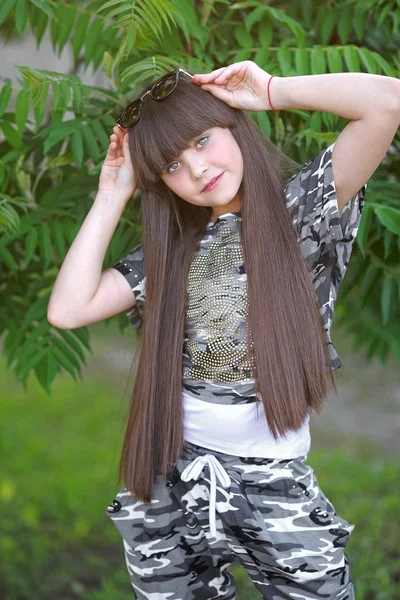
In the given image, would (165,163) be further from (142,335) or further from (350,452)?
(350,452)

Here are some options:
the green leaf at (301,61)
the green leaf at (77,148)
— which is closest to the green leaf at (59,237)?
the green leaf at (77,148)

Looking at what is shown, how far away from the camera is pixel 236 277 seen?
75.8 inches

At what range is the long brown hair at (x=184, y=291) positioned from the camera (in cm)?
185

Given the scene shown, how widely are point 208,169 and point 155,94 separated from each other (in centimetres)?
22

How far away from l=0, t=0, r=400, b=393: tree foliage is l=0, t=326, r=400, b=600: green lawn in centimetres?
57

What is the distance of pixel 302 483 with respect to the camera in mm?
1904

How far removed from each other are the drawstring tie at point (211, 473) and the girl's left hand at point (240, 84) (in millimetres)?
842

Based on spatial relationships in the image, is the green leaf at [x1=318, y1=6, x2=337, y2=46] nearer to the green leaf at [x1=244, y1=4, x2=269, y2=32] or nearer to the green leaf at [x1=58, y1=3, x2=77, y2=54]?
the green leaf at [x1=244, y1=4, x2=269, y2=32]

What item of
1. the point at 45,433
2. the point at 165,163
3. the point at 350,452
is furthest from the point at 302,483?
the point at 45,433

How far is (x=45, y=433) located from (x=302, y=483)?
4.36 metres

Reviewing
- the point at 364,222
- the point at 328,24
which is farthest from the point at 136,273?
the point at 328,24

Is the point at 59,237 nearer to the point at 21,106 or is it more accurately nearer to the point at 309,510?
the point at 21,106

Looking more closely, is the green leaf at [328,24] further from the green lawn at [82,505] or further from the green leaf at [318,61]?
the green lawn at [82,505]

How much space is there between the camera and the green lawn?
3.67 metres
